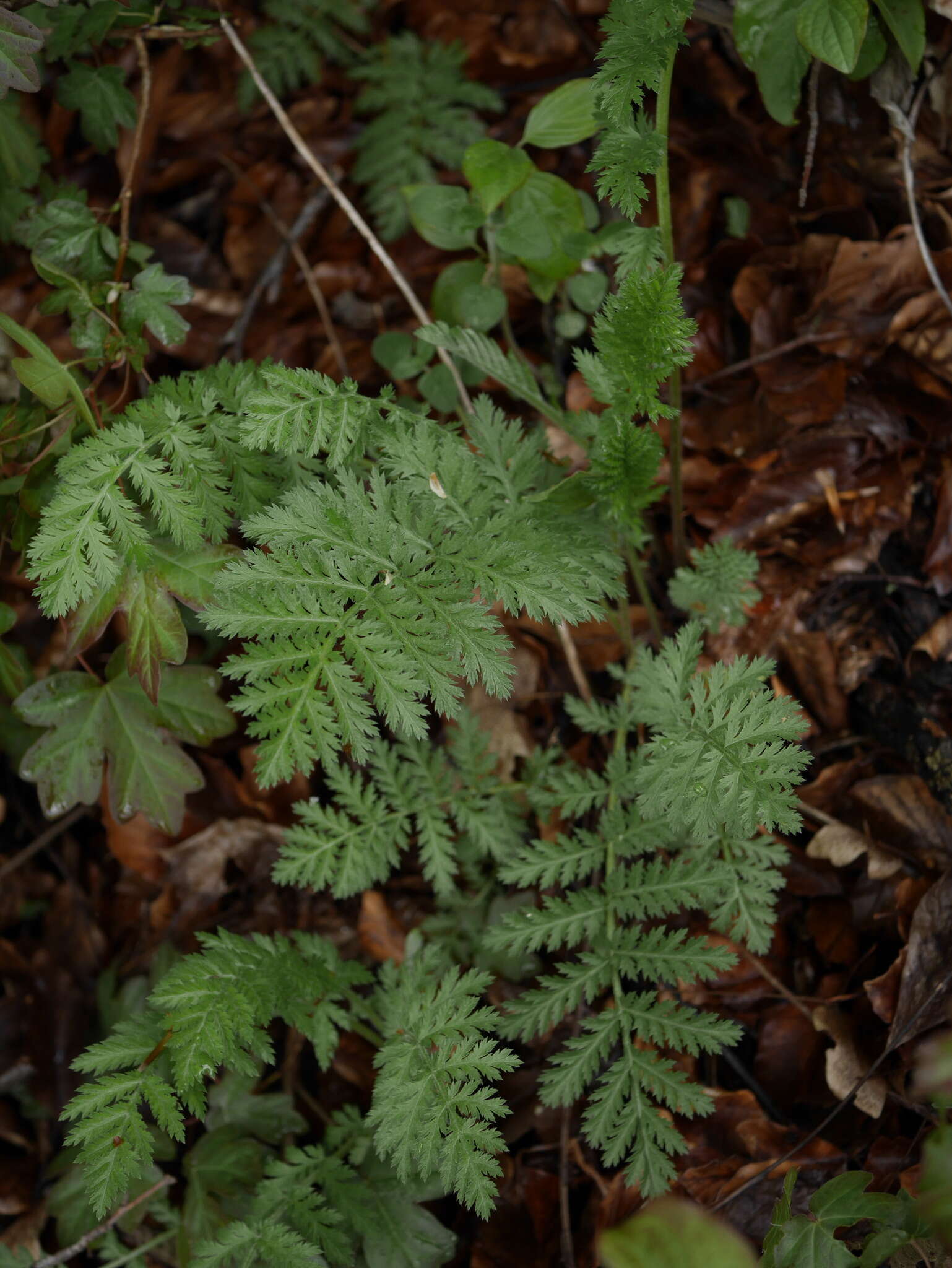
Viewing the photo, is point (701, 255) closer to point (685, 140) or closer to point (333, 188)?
point (685, 140)

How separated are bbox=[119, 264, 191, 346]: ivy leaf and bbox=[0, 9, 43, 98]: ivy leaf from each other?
421mm

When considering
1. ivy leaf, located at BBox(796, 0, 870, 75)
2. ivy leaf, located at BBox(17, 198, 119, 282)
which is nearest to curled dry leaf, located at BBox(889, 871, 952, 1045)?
ivy leaf, located at BBox(796, 0, 870, 75)

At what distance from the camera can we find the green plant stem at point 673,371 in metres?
1.75

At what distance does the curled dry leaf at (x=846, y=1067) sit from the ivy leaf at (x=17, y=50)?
2.64m

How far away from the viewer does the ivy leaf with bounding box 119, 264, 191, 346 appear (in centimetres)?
211

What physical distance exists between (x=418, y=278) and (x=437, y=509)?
1.46 meters

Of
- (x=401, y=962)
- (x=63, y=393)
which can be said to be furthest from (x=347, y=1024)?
(x=63, y=393)

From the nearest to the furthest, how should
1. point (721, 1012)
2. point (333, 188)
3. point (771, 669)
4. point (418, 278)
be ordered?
point (771, 669)
point (721, 1012)
point (333, 188)
point (418, 278)

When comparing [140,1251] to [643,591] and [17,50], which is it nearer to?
[643,591]

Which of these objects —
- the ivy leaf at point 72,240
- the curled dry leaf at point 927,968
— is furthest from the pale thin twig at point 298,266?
the curled dry leaf at point 927,968

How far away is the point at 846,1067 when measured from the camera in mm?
2043

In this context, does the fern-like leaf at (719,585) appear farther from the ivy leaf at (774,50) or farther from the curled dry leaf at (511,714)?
the ivy leaf at (774,50)

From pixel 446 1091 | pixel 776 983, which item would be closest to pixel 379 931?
pixel 446 1091

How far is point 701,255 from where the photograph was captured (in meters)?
2.73
